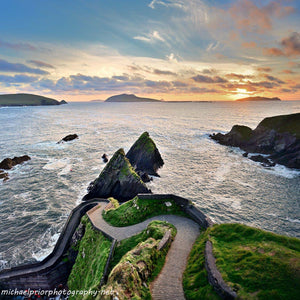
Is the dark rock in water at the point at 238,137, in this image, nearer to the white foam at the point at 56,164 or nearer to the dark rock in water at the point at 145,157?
the dark rock in water at the point at 145,157

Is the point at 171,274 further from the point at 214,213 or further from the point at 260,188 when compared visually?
the point at 260,188

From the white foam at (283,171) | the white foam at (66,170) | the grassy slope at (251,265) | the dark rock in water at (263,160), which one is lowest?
the white foam at (66,170)

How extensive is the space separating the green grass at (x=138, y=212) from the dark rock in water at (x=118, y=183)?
11.3 m

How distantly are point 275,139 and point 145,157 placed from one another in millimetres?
46394

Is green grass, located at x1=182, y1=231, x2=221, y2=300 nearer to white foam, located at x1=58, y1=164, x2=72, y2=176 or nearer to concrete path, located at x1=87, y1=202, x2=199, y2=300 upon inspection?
concrete path, located at x1=87, y1=202, x2=199, y2=300

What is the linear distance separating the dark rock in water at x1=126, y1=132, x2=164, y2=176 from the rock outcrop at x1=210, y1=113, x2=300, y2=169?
34045 millimetres

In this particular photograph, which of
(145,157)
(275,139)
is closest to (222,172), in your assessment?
(145,157)

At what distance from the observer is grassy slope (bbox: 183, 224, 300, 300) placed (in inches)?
367

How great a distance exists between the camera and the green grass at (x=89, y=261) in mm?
15473

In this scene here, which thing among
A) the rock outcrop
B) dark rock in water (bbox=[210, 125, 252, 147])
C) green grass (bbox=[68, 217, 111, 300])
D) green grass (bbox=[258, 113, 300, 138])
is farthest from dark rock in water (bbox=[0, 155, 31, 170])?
green grass (bbox=[258, 113, 300, 138])

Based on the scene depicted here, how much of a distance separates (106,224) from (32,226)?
15683mm

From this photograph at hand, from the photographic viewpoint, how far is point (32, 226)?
28844 mm

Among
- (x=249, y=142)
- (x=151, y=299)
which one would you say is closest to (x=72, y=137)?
(x=249, y=142)

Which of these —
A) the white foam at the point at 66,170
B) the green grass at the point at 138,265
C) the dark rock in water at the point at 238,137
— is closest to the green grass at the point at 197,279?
the green grass at the point at 138,265
